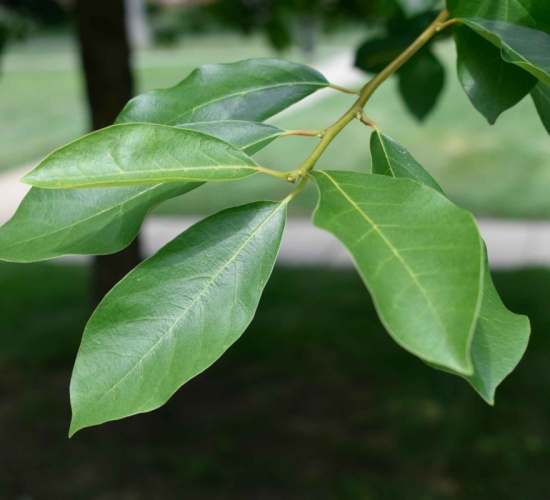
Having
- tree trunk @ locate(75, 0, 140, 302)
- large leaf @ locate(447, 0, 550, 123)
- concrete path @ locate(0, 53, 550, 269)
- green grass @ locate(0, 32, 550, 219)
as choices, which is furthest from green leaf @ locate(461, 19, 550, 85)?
concrete path @ locate(0, 53, 550, 269)

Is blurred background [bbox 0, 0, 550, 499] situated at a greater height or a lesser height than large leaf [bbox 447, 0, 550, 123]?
lesser

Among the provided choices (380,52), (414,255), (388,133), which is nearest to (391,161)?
(414,255)

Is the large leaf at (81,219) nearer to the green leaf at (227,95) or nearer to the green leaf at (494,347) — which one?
the green leaf at (227,95)

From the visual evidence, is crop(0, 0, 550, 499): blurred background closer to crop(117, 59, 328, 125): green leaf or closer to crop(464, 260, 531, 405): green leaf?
crop(117, 59, 328, 125): green leaf

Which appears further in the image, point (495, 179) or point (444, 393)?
point (495, 179)

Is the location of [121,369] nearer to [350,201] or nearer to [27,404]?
[350,201]

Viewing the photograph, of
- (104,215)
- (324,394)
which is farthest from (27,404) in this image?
(104,215)

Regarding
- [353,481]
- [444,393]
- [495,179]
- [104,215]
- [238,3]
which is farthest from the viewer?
[495,179]

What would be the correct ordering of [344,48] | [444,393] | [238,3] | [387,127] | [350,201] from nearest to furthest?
[350,201]
[238,3]
[444,393]
[387,127]
[344,48]
